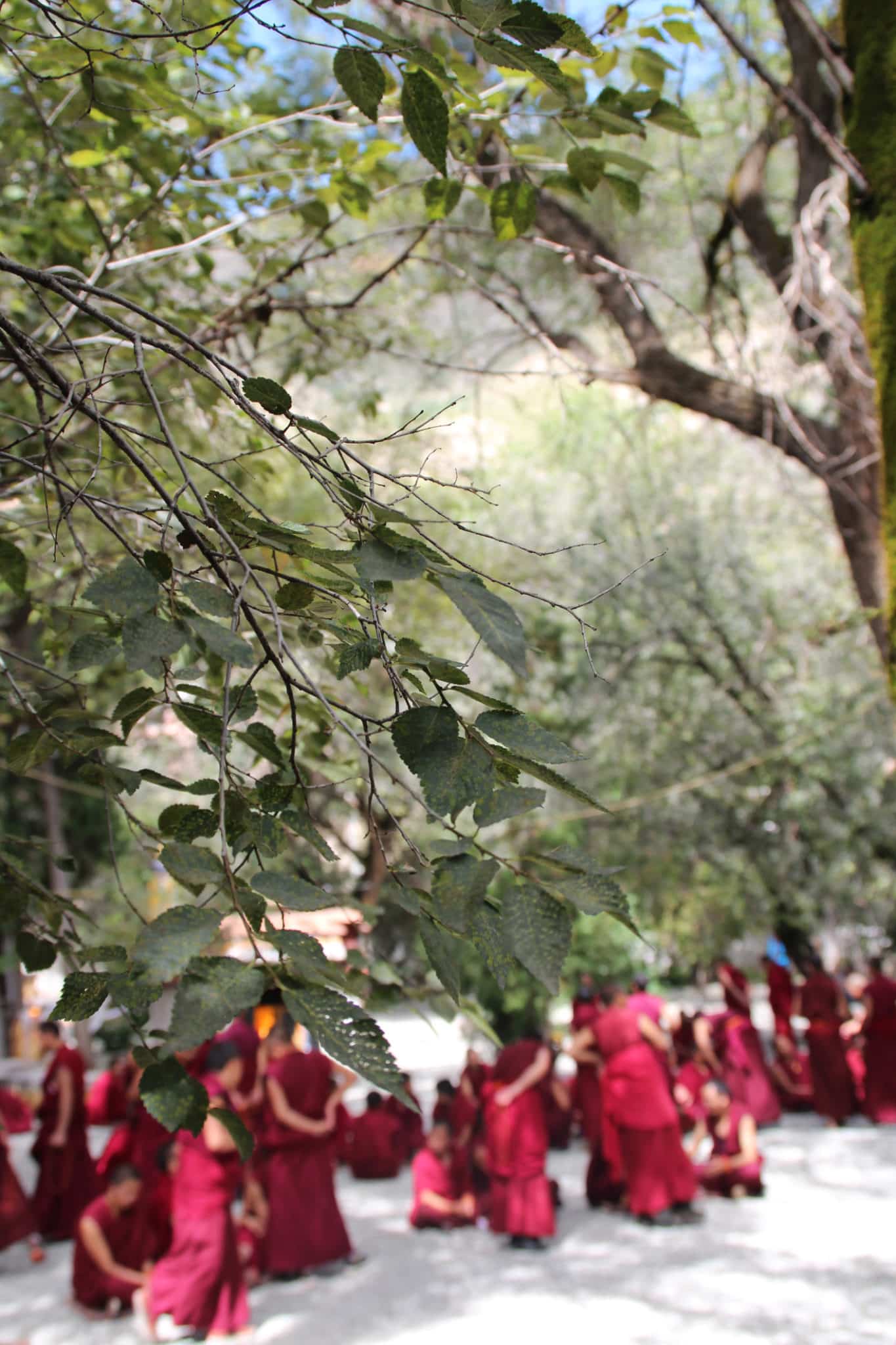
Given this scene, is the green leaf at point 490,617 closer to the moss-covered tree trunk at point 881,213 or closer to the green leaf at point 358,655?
the green leaf at point 358,655

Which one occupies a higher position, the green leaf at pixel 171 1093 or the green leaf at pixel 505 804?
the green leaf at pixel 505 804

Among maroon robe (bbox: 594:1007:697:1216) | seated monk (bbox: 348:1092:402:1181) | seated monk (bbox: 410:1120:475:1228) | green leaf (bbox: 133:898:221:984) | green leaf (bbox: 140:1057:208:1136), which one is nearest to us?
green leaf (bbox: 133:898:221:984)

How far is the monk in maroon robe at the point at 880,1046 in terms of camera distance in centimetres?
988

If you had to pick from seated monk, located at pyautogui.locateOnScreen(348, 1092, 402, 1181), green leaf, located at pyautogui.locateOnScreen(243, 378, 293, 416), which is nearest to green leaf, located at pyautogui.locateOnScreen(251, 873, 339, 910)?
green leaf, located at pyautogui.locateOnScreen(243, 378, 293, 416)

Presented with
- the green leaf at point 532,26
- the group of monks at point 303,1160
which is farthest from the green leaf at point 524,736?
the group of monks at point 303,1160

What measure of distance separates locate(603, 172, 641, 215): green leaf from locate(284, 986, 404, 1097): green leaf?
1903mm

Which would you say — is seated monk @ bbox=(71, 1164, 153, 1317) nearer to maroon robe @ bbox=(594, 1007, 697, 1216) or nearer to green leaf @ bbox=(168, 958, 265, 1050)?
maroon robe @ bbox=(594, 1007, 697, 1216)

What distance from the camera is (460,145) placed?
2979 millimetres

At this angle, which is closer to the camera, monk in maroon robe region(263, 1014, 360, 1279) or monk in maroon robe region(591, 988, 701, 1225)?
monk in maroon robe region(263, 1014, 360, 1279)

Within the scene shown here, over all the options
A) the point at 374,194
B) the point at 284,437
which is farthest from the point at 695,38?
the point at 284,437

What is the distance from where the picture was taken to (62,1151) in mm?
8078

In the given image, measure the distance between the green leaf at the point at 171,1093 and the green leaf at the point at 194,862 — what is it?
0.18 meters

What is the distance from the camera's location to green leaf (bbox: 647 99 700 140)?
2.32 meters

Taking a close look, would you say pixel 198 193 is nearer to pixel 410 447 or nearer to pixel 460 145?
pixel 460 145
